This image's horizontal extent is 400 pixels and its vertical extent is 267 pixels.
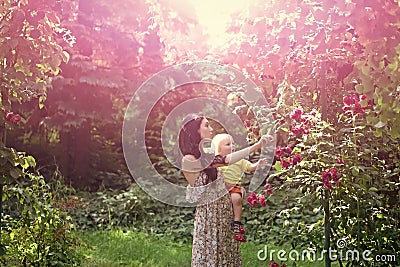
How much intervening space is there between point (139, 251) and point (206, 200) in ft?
7.65

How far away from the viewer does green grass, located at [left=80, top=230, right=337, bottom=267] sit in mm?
5746

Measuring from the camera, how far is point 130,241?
6676 mm

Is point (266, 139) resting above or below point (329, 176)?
above

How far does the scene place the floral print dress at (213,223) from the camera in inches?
163

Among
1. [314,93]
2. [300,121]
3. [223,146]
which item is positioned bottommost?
[300,121]

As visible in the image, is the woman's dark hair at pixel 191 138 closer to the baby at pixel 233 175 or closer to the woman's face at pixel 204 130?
the woman's face at pixel 204 130

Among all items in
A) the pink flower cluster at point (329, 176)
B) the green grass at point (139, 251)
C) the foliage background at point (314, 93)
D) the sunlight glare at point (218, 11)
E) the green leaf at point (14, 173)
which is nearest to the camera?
the foliage background at point (314, 93)

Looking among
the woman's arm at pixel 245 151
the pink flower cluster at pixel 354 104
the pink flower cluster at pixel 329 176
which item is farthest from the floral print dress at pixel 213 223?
the pink flower cluster at pixel 354 104

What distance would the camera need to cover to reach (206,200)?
13.6ft

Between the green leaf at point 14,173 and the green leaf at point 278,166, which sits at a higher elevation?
the green leaf at point 278,166

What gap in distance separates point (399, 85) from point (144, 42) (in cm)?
735

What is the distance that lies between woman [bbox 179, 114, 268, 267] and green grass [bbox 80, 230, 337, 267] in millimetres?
1428

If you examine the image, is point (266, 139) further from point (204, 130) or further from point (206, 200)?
point (206, 200)

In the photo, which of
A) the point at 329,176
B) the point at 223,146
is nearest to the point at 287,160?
the point at 329,176
